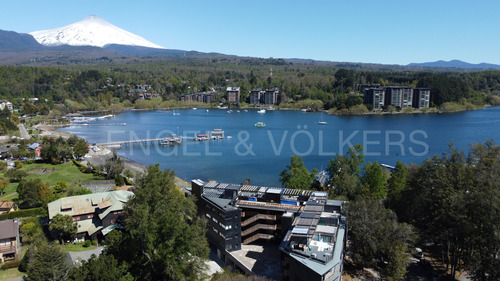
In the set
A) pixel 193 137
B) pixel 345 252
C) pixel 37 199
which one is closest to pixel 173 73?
pixel 193 137

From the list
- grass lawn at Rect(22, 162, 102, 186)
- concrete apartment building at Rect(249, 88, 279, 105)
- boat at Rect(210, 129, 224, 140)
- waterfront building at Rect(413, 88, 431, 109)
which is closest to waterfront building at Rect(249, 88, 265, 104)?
concrete apartment building at Rect(249, 88, 279, 105)

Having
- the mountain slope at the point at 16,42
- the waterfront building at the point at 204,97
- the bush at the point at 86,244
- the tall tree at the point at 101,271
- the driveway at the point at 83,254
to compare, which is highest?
the mountain slope at the point at 16,42

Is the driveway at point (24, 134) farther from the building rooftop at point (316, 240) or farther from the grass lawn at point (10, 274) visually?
the building rooftop at point (316, 240)

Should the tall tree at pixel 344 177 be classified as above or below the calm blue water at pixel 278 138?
above

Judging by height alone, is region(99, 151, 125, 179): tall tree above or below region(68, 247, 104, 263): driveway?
above

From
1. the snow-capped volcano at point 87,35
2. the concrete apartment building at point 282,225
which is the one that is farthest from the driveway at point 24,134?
the snow-capped volcano at point 87,35

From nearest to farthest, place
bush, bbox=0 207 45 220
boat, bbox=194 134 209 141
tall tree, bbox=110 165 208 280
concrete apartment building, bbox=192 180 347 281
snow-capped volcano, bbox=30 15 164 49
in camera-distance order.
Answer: concrete apartment building, bbox=192 180 347 281, tall tree, bbox=110 165 208 280, bush, bbox=0 207 45 220, boat, bbox=194 134 209 141, snow-capped volcano, bbox=30 15 164 49

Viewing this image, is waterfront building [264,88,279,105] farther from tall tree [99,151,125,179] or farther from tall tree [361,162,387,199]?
tall tree [361,162,387,199]

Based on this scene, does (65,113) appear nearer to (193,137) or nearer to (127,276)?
(193,137)
